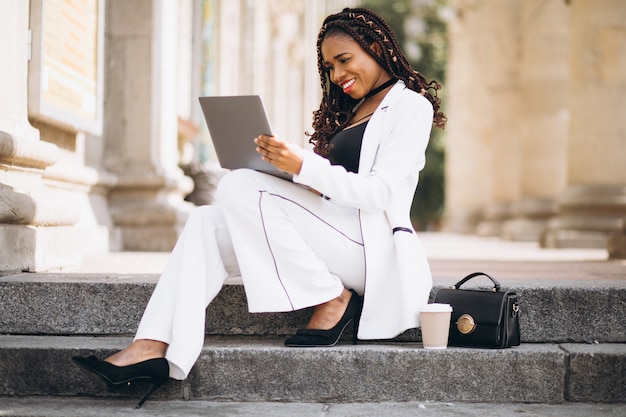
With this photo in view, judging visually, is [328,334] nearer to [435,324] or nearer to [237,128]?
[435,324]

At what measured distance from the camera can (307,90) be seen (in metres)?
31.2

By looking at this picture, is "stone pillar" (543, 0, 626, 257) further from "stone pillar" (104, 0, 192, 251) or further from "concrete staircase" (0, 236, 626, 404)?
"concrete staircase" (0, 236, 626, 404)

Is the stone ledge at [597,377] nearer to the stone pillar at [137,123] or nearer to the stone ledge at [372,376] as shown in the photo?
the stone ledge at [372,376]

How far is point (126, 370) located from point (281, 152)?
1.13m

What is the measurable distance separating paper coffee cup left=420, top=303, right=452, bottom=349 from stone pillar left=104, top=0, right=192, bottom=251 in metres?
5.29

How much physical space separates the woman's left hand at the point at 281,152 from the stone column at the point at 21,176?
69.6 inches

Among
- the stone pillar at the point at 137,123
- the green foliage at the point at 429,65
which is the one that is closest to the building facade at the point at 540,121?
the stone pillar at the point at 137,123

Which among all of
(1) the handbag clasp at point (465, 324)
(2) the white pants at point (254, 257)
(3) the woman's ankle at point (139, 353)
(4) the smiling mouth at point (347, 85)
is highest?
(4) the smiling mouth at point (347, 85)

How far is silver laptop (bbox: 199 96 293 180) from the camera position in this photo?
415 cm

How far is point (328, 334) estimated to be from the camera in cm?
444

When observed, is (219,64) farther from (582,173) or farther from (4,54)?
(4,54)

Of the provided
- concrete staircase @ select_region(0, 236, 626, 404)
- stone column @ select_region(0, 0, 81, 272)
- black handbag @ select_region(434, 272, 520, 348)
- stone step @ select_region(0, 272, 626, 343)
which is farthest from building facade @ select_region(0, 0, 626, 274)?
black handbag @ select_region(434, 272, 520, 348)

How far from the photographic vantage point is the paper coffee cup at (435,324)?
14.2ft

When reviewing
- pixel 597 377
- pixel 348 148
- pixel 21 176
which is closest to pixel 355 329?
pixel 348 148
